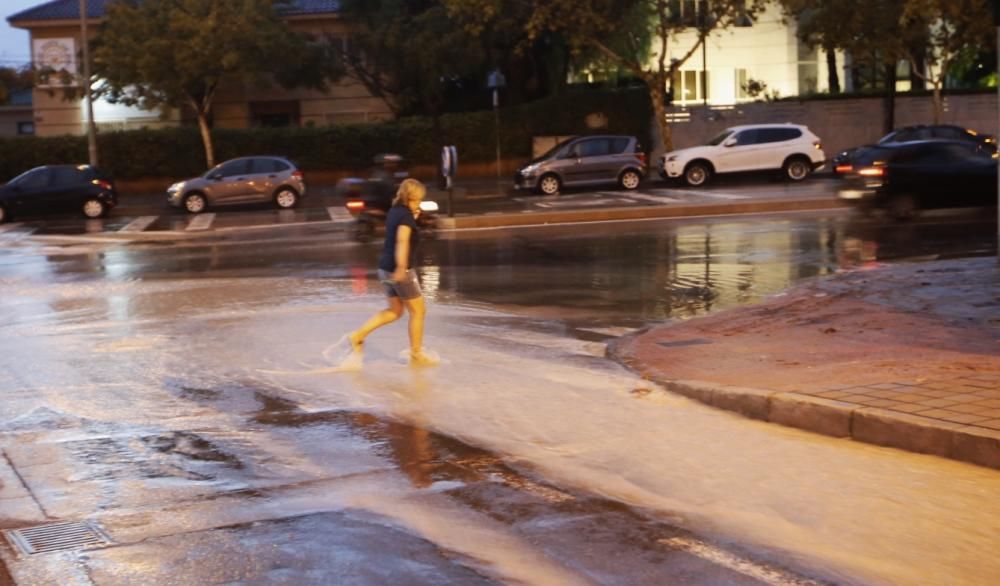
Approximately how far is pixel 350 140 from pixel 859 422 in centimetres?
3921

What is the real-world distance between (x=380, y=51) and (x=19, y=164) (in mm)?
13721

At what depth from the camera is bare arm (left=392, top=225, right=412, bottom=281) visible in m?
10.9

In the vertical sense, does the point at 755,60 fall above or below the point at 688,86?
above

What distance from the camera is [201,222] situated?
105 feet

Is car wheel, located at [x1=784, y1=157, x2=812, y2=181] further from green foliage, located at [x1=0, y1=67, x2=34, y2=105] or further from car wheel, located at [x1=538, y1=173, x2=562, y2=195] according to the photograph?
green foliage, located at [x1=0, y1=67, x2=34, y2=105]

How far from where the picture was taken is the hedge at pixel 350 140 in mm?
45906

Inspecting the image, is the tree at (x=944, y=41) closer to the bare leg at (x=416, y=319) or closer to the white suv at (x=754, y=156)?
the white suv at (x=754, y=156)

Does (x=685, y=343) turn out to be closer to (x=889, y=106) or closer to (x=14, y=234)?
(x=14, y=234)

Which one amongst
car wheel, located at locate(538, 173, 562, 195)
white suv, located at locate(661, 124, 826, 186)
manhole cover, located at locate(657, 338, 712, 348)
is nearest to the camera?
manhole cover, located at locate(657, 338, 712, 348)

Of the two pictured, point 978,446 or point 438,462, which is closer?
point 978,446

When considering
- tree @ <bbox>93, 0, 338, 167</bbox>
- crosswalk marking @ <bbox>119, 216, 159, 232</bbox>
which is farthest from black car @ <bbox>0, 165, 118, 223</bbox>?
tree @ <bbox>93, 0, 338, 167</bbox>

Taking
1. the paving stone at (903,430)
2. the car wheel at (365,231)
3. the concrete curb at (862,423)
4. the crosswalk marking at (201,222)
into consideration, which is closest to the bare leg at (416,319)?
the concrete curb at (862,423)

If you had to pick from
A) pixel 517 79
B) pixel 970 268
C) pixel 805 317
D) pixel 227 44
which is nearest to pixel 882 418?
pixel 805 317

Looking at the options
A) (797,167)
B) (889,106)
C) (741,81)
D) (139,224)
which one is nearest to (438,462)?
(139,224)
